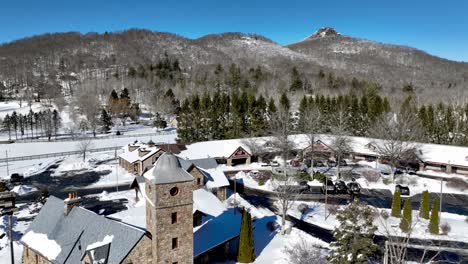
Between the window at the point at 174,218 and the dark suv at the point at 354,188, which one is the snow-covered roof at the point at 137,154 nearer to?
the dark suv at the point at 354,188

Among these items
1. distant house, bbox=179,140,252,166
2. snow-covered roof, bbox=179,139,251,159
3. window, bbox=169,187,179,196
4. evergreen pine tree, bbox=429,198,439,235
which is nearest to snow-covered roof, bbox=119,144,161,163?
snow-covered roof, bbox=179,139,251,159

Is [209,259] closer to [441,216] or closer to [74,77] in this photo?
[441,216]

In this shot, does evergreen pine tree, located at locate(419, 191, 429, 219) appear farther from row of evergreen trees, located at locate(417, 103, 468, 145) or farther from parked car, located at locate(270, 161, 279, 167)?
row of evergreen trees, located at locate(417, 103, 468, 145)

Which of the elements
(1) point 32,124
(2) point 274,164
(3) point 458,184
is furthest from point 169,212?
(1) point 32,124

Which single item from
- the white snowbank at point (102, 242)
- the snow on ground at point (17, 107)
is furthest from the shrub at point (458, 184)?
the snow on ground at point (17, 107)

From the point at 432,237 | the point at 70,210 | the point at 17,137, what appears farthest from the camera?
the point at 17,137

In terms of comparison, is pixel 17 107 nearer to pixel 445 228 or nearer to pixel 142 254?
pixel 142 254

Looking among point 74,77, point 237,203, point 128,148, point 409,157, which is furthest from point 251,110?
point 74,77
